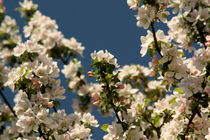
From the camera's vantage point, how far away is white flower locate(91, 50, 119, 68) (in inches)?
189

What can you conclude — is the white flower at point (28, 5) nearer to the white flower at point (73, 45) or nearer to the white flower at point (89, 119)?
the white flower at point (73, 45)

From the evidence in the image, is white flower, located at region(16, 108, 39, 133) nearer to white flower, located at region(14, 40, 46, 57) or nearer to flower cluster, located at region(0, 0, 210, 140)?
flower cluster, located at region(0, 0, 210, 140)

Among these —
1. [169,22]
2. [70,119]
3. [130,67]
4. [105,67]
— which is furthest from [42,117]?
[130,67]

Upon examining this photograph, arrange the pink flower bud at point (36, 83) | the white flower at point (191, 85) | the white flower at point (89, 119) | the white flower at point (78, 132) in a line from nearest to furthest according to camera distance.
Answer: the white flower at point (191, 85), the white flower at point (78, 132), the pink flower bud at point (36, 83), the white flower at point (89, 119)

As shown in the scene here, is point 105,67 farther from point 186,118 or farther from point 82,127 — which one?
point 186,118

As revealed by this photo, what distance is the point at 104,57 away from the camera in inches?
190

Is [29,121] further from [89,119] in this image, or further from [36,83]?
[89,119]

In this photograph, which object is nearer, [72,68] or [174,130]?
[174,130]

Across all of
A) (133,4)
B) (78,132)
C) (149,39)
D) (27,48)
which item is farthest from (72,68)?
(78,132)

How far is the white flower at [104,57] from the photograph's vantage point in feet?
15.8

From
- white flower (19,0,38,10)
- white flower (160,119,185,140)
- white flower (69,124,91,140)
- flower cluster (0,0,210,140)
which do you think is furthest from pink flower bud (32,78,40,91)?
white flower (19,0,38,10)

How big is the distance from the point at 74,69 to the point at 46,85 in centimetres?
451

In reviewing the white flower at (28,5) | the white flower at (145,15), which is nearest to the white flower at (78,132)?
the white flower at (145,15)

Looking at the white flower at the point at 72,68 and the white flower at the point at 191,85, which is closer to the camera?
the white flower at the point at 191,85
